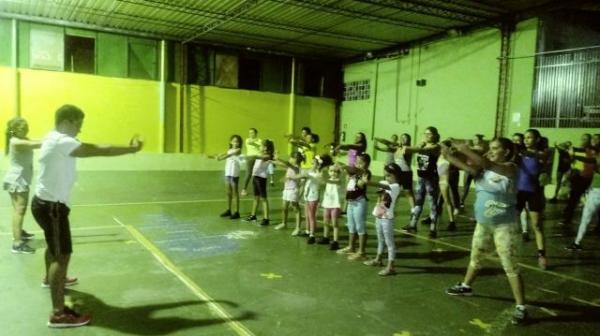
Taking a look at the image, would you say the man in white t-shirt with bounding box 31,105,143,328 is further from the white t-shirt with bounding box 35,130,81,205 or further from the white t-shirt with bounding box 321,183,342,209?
the white t-shirt with bounding box 321,183,342,209

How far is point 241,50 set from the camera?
2011cm

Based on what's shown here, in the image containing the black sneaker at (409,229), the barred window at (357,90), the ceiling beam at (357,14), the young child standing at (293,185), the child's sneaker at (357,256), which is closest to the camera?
the child's sneaker at (357,256)

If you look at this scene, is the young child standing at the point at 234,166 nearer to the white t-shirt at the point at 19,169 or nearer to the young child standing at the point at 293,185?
the young child standing at the point at 293,185

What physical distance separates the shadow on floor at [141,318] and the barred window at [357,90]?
17.1m

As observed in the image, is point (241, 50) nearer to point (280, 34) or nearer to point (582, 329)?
point (280, 34)

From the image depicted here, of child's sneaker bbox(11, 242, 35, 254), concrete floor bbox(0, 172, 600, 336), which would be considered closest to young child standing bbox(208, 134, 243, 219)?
concrete floor bbox(0, 172, 600, 336)

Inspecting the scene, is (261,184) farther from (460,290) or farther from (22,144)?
(460,290)

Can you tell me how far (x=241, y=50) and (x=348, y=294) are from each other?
662 inches

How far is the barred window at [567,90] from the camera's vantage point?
12.0 metres

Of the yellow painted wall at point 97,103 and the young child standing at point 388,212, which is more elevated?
the yellow painted wall at point 97,103

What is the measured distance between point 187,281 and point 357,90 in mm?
17267

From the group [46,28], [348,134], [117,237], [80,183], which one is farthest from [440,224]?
[46,28]

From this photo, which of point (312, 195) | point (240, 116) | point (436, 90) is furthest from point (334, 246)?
point (240, 116)

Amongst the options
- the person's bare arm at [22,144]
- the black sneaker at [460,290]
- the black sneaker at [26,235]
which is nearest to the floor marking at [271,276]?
the black sneaker at [460,290]
